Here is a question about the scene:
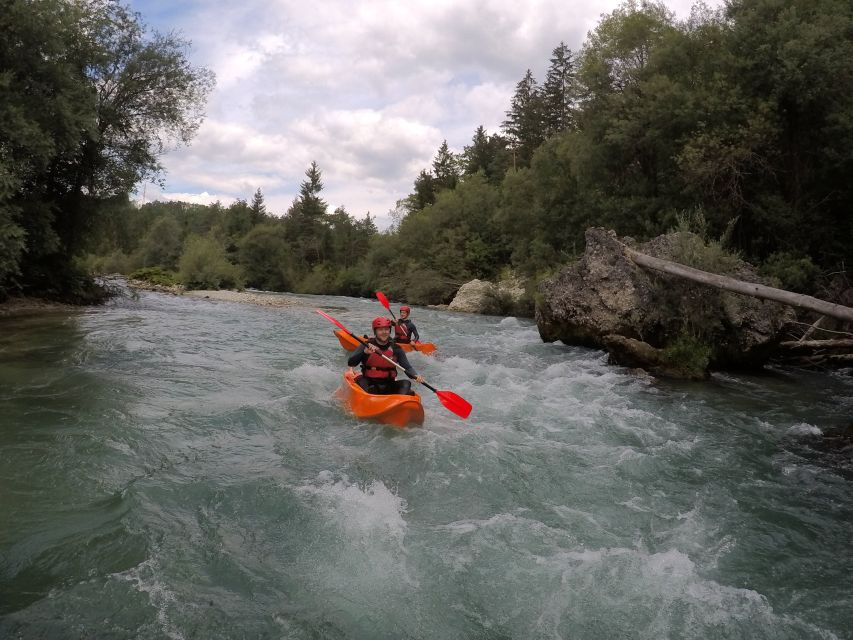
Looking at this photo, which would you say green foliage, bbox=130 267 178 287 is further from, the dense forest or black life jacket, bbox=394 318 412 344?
black life jacket, bbox=394 318 412 344

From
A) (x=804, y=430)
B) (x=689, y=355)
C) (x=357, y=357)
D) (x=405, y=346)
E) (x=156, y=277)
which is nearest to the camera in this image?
(x=804, y=430)

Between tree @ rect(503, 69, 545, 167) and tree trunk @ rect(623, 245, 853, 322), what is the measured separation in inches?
1100

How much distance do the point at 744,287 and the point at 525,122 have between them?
34702 mm

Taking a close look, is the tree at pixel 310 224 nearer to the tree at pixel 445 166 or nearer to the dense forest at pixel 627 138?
the tree at pixel 445 166

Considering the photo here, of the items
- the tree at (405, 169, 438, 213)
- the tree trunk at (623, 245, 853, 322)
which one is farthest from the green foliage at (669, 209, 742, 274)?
the tree at (405, 169, 438, 213)

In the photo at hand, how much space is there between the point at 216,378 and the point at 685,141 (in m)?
14.2

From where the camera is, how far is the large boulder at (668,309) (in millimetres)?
10680

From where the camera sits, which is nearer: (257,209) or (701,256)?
(701,256)

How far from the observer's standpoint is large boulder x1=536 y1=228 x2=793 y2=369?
35.0ft

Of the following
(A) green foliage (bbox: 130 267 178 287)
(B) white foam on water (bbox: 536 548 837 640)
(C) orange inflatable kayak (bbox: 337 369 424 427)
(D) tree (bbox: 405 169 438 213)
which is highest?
(D) tree (bbox: 405 169 438 213)

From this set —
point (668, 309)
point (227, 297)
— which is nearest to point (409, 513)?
point (668, 309)

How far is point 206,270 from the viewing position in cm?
3366

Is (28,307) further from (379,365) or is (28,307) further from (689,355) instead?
(689,355)

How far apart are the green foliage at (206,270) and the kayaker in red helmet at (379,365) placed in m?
28.8
